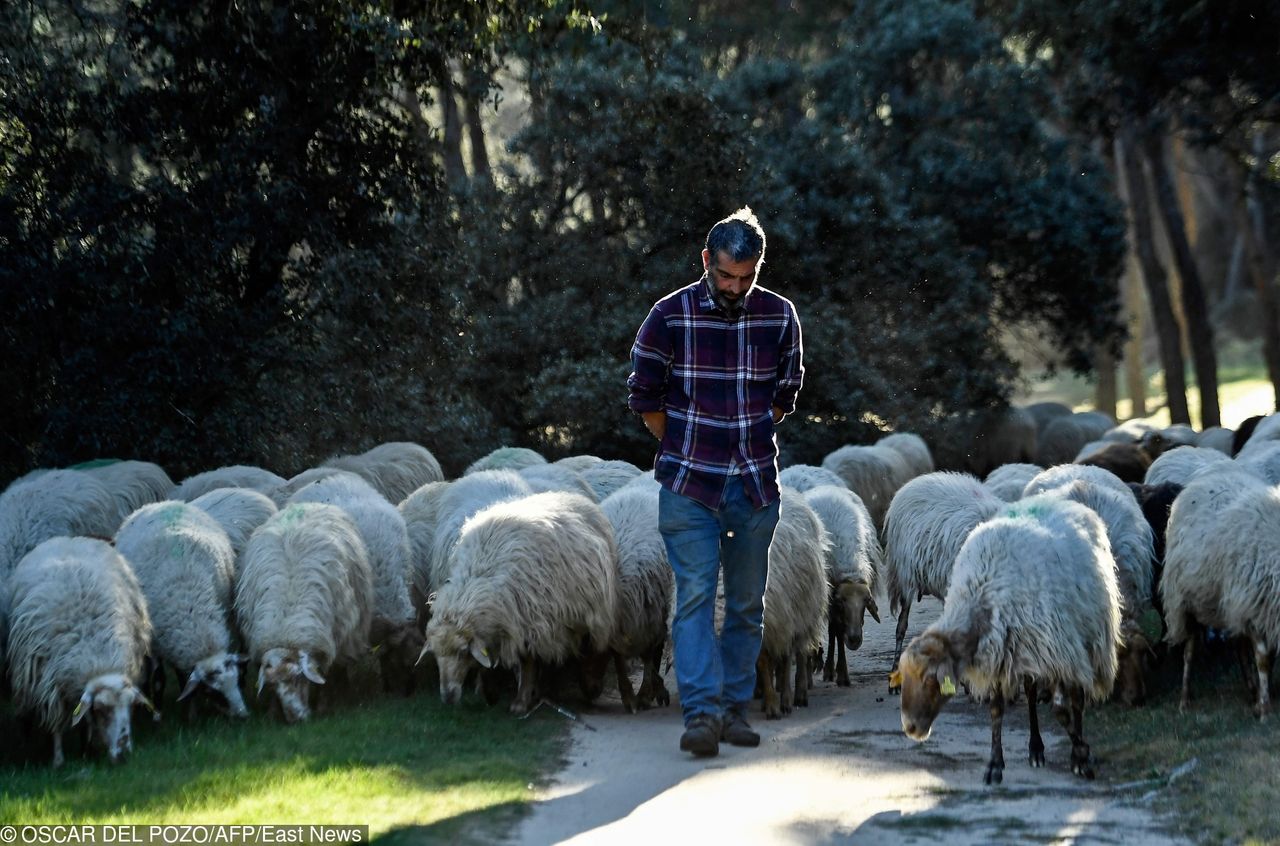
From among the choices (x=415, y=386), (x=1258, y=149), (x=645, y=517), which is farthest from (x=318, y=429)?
(x=1258, y=149)

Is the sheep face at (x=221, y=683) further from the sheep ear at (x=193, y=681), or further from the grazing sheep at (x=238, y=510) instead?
the grazing sheep at (x=238, y=510)

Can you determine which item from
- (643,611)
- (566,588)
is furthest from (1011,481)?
(566,588)

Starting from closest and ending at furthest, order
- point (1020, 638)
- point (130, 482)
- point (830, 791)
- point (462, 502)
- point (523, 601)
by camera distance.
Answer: point (830, 791)
point (1020, 638)
point (523, 601)
point (462, 502)
point (130, 482)

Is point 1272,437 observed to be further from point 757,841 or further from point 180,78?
point 180,78

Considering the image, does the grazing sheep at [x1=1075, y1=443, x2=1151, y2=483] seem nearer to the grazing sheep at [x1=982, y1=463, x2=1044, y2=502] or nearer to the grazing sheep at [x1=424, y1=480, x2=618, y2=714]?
the grazing sheep at [x1=982, y1=463, x2=1044, y2=502]

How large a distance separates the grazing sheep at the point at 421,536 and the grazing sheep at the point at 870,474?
6839 millimetres

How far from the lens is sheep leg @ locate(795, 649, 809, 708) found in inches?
359

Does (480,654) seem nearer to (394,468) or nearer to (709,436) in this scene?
(709,436)

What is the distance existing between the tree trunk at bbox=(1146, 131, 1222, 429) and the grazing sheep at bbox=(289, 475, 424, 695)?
61.5 ft

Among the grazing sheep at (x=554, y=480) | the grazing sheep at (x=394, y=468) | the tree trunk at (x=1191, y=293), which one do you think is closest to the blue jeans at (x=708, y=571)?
the grazing sheep at (x=554, y=480)

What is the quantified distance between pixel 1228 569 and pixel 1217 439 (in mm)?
11051

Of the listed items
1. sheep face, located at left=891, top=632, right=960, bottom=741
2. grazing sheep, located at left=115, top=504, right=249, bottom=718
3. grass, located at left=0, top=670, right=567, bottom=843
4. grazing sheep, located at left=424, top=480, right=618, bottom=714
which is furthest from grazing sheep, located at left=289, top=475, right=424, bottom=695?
sheep face, located at left=891, top=632, right=960, bottom=741

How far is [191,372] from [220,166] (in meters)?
2.26

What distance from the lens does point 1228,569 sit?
8289mm
